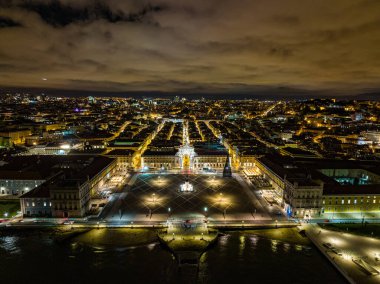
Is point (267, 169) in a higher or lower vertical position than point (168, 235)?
higher

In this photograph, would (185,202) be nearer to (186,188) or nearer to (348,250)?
(186,188)

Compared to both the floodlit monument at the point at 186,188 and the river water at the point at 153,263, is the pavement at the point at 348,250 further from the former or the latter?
the floodlit monument at the point at 186,188

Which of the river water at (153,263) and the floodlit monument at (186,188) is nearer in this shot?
the river water at (153,263)

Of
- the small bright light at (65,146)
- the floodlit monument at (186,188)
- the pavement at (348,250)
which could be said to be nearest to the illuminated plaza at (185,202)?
the floodlit monument at (186,188)

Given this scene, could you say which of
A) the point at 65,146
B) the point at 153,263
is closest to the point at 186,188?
the point at 153,263

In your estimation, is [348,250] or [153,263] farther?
[348,250]

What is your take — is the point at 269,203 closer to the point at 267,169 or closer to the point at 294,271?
the point at 267,169

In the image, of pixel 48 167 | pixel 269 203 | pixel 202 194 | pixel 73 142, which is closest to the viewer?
→ pixel 269 203

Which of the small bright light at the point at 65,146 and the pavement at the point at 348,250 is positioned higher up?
the small bright light at the point at 65,146

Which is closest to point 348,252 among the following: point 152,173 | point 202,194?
point 202,194
